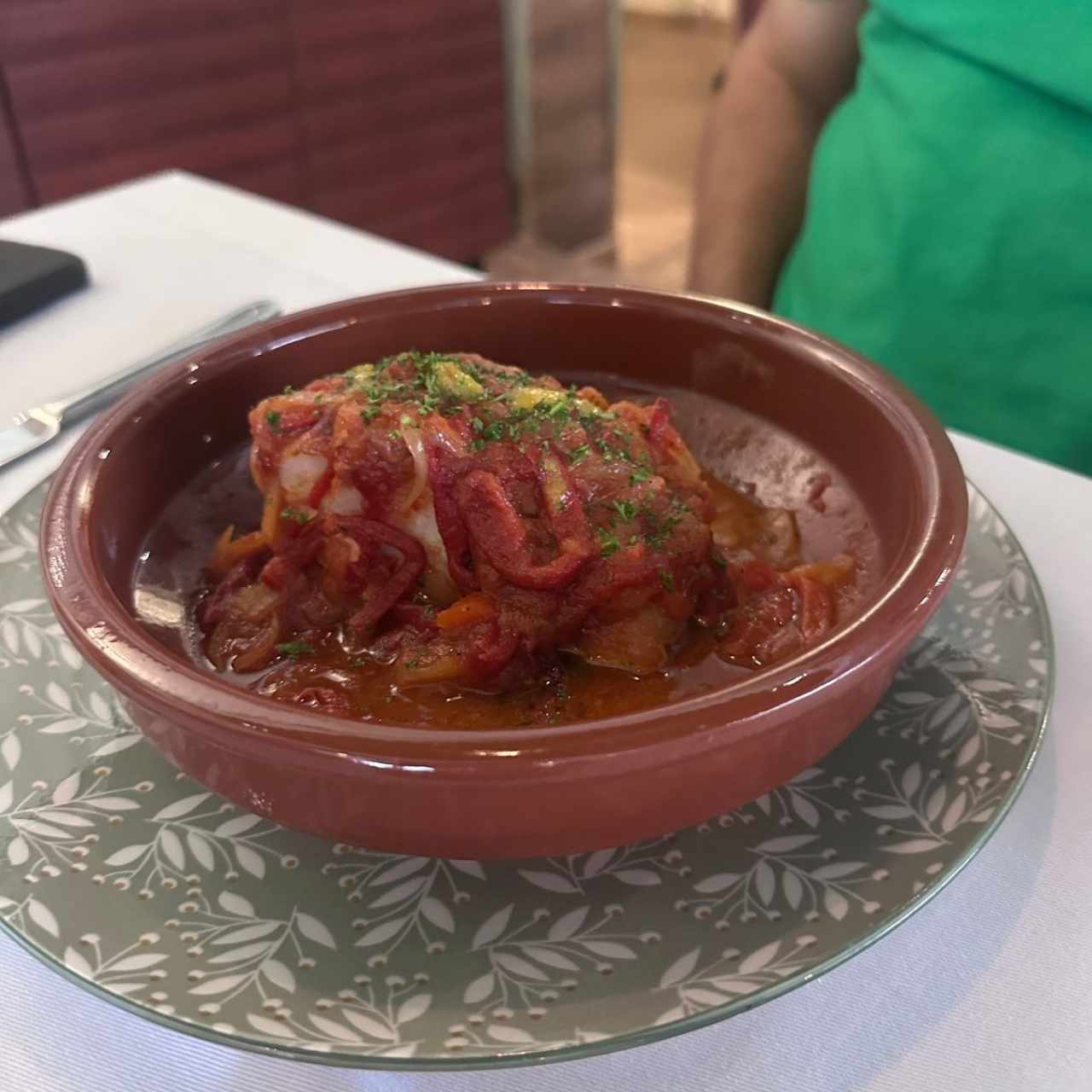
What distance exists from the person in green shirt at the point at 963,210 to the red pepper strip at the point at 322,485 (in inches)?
34.8

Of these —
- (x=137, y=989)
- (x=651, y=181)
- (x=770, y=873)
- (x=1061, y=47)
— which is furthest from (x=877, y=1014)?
(x=651, y=181)

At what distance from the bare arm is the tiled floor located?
1.61ft

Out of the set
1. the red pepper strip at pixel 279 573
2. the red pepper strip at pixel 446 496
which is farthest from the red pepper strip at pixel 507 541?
the red pepper strip at pixel 279 573

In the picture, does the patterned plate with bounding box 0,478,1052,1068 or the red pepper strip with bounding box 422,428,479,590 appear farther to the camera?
the red pepper strip with bounding box 422,428,479,590

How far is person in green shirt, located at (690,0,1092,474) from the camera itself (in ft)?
3.78

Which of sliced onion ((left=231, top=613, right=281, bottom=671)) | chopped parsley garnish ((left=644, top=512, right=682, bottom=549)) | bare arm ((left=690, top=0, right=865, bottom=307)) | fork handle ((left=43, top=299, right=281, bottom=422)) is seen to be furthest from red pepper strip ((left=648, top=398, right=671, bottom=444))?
bare arm ((left=690, top=0, right=865, bottom=307))

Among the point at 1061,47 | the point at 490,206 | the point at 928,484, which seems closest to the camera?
the point at 928,484

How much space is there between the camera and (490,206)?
3.63 m

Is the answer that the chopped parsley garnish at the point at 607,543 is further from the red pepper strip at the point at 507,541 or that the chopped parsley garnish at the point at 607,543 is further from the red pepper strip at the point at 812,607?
the red pepper strip at the point at 812,607

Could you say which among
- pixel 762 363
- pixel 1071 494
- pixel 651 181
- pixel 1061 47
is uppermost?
pixel 1061 47

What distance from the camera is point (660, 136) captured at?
513 cm

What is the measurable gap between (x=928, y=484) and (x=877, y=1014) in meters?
0.29

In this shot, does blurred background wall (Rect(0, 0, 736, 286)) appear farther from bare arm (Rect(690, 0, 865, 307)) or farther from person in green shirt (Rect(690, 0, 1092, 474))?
person in green shirt (Rect(690, 0, 1092, 474))

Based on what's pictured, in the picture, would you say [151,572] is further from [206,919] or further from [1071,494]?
[1071,494]
